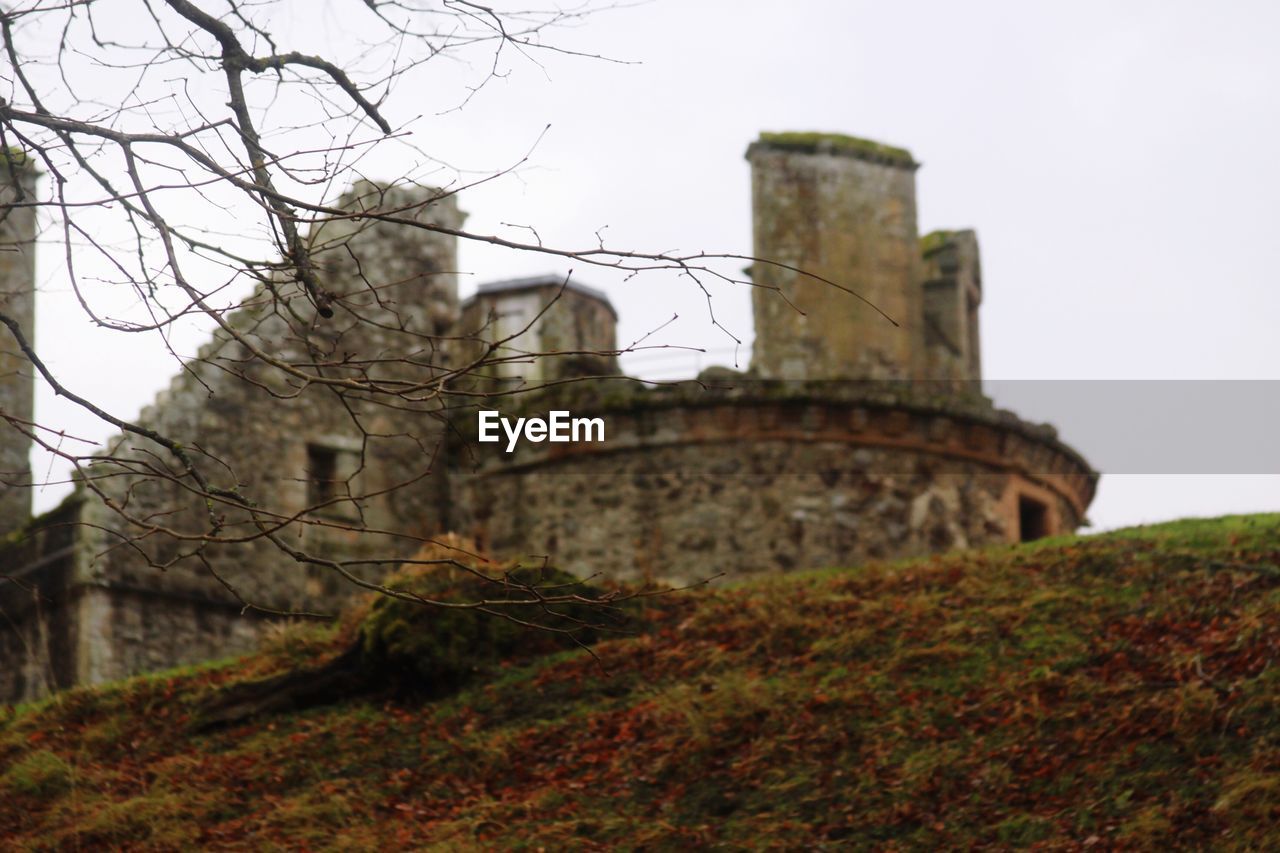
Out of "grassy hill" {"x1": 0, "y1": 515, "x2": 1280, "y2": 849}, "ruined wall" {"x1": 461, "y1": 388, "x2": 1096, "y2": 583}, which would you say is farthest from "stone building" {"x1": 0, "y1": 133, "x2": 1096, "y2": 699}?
"grassy hill" {"x1": 0, "y1": 515, "x2": 1280, "y2": 849}

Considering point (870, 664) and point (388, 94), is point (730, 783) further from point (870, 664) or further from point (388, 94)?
point (388, 94)

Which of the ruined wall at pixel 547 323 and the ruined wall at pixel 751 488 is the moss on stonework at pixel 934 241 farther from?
the ruined wall at pixel 547 323

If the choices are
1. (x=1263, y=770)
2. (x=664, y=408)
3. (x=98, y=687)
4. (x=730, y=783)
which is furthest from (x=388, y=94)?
(x=664, y=408)

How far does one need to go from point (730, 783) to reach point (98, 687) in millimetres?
5753

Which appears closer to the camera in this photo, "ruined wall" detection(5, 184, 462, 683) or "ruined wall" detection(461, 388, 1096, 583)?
"ruined wall" detection(5, 184, 462, 683)

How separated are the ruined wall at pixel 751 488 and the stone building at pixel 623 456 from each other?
0.07 feet

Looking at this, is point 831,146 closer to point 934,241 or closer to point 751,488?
point 934,241

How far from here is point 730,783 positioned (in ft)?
35.7

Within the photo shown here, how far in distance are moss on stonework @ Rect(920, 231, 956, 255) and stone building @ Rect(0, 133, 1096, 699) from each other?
0.06m

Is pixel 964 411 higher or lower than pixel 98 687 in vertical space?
higher

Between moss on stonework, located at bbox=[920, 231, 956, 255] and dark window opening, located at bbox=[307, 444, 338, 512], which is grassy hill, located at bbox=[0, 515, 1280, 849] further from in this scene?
moss on stonework, located at bbox=[920, 231, 956, 255]

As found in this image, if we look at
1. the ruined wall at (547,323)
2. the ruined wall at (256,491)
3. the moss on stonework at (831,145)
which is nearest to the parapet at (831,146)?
the moss on stonework at (831,145)

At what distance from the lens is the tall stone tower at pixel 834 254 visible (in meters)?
19.7

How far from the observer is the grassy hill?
10078mm
